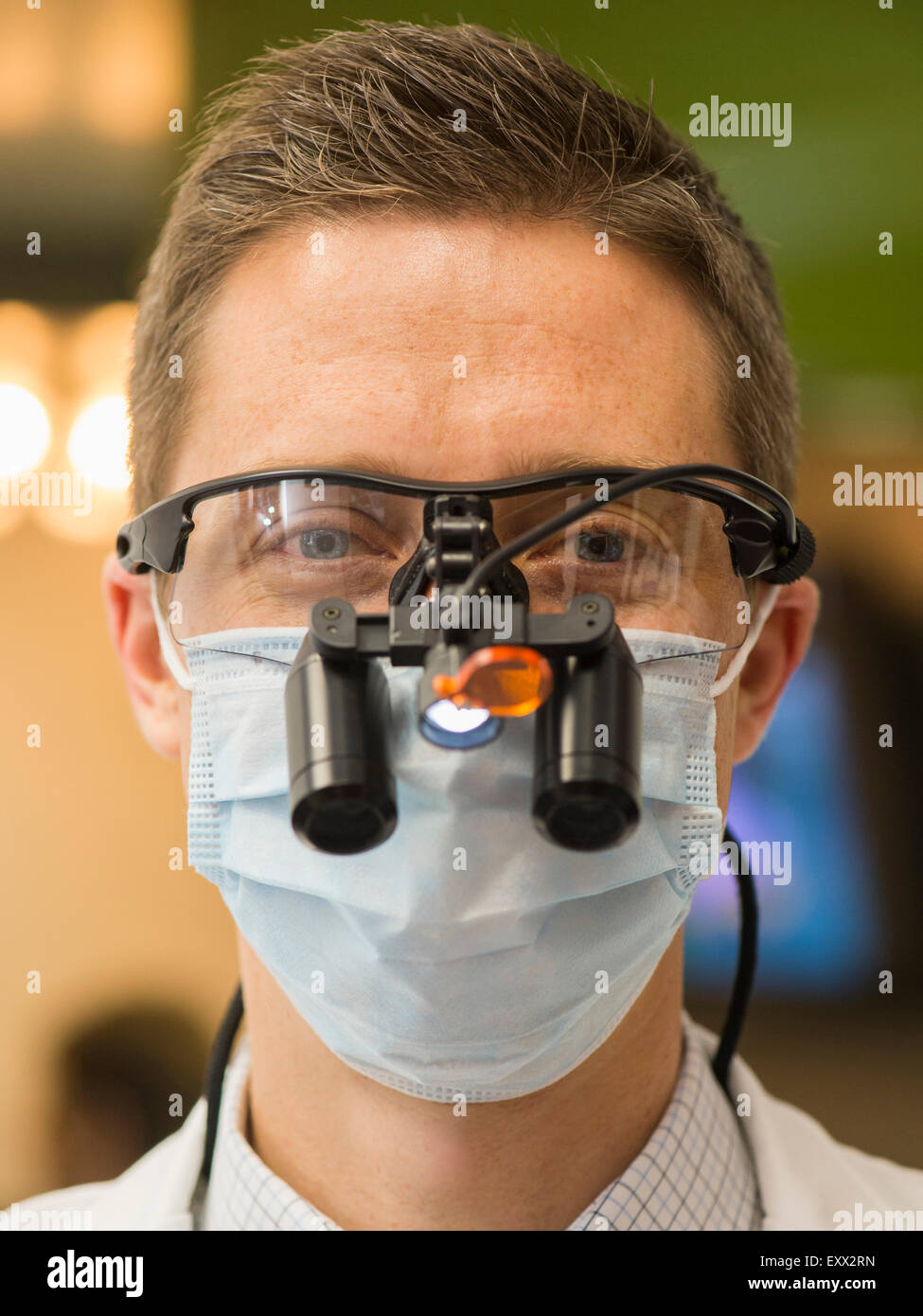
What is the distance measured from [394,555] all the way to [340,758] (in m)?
0.34

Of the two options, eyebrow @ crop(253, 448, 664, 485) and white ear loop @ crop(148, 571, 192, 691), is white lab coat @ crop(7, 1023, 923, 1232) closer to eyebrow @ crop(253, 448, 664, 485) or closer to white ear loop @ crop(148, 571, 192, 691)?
white ear loop @ crop(148, 571, 192, 691)

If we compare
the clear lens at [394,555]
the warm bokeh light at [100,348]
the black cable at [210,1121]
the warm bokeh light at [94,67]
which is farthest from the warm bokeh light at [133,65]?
the black cable at [210,1121]

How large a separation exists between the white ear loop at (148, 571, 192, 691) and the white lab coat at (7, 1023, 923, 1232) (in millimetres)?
619

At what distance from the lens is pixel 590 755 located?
2.72 feet

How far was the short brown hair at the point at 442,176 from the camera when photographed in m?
1.27

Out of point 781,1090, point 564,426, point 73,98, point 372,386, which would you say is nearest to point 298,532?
point 372,386

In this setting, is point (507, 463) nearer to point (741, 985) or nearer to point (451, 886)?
point (451, 886)

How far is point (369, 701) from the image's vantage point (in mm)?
879

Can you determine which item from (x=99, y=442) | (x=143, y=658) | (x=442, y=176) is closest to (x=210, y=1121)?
(x=143, y=658)

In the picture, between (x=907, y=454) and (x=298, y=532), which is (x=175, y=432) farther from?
(x=907, y=454)

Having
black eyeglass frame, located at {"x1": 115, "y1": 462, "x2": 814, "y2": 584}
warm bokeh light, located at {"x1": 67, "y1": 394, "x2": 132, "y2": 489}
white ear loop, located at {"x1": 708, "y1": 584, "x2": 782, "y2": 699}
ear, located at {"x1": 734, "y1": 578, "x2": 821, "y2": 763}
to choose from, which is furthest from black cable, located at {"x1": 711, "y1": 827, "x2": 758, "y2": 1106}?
warm bokeh light, located at {"x1": 67, "y1": 394, "x2": 132, "y2": 489}

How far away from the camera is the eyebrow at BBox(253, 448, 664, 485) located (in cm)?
113

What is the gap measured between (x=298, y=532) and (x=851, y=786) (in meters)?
1.83

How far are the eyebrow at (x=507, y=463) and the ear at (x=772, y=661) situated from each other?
1.22ft
